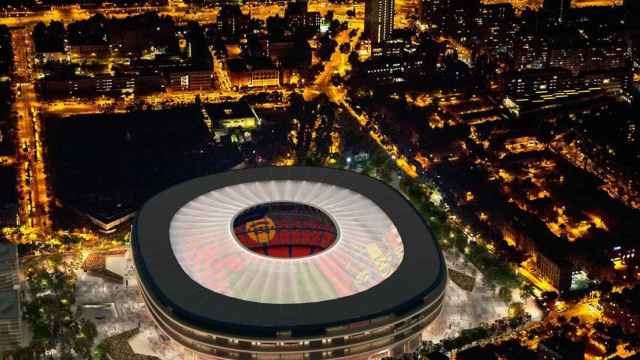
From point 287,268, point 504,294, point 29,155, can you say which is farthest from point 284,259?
point 29,155

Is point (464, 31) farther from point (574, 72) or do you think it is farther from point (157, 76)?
point (157, 76)

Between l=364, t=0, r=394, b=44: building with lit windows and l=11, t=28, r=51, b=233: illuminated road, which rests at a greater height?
l=364, t=0, r=394, b=44: building with lit windows

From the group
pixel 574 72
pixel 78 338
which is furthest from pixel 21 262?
pixel 574 72

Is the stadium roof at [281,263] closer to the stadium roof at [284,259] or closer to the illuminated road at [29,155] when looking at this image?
the stadium roof at [284,259]

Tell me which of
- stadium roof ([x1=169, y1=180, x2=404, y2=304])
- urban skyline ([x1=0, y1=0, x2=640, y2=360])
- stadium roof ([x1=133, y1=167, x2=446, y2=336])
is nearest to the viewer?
stadium roof ([x1=133, y1=167, x2=446, y2=336])

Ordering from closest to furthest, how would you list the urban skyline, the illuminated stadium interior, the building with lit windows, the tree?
the urban skyline < the illuminated stadium interior < the tree < the building with lit windows

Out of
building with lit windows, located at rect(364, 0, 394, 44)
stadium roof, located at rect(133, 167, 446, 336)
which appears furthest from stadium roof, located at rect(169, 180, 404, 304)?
building with lit windows, located at rect(364, 0, 394, 44)

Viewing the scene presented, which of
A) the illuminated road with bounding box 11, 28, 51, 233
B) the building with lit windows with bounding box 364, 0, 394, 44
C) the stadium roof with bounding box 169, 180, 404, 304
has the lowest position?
the illuminated road with bounding box 11, 28, 51, 233

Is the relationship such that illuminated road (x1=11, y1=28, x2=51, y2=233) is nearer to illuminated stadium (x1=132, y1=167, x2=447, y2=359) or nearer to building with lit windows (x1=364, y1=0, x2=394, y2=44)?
illuminated stadium (x1=132, y1=167, x2=447, y2=359)
